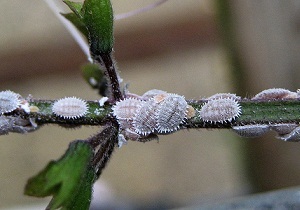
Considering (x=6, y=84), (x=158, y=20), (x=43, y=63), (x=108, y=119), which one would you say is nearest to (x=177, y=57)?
(x=158, y=20)

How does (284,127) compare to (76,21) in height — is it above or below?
below

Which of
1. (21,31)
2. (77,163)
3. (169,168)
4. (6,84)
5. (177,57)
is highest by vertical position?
(21,31)

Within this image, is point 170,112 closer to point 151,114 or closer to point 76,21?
point 151,114

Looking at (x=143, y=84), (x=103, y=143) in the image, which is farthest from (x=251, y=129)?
(x=143, y=84)

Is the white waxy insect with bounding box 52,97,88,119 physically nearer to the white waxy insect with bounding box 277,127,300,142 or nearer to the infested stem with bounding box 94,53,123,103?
the infested stem with bounding box 94,53,123,103

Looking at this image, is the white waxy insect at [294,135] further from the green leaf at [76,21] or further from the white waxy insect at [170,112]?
the green leaf at [76,21]

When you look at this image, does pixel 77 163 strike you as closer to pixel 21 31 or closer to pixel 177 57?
pixel 177 57
